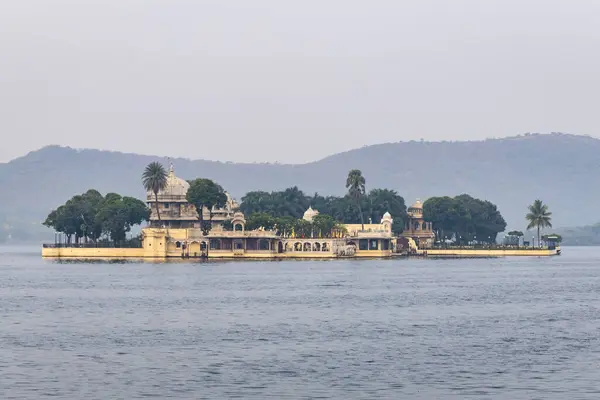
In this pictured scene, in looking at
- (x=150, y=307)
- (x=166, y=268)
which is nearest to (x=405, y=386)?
(x=150, y=307)

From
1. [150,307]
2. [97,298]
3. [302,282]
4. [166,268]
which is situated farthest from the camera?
[166,268]

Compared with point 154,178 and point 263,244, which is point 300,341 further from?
point 263,244

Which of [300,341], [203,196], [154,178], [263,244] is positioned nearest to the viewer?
[300,341]

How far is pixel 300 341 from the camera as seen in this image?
63.8 meters

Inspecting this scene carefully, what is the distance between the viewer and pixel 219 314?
3199 inches

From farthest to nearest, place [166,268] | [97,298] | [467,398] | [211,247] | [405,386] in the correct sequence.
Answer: [211,247]
[166,268]
[97,298]
[405,386]
[467,398]

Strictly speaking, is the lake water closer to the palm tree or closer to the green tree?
the green tree

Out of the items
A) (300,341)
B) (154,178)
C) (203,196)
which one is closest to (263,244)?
(203,196)

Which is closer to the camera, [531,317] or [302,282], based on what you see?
[531,317]

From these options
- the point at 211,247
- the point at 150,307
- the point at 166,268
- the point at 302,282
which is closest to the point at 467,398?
the point at 150,307

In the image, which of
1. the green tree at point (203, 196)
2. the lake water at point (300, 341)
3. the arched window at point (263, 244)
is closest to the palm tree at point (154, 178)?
the green tree at point (203, 196)

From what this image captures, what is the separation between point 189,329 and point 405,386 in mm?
24424

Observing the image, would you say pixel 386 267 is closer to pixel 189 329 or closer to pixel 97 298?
pixel 97 298

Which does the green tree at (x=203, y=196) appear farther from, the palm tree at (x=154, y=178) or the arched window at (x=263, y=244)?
the arched window at (x=263, y=244)
